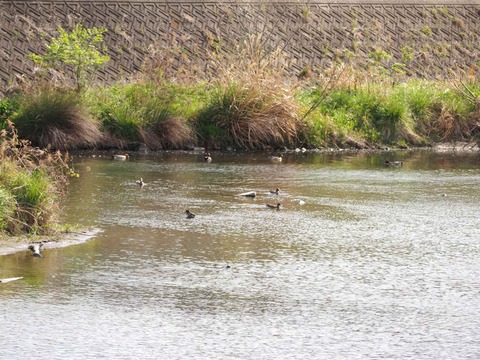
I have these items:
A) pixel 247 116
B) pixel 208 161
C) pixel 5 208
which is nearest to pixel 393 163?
pixel 208 161

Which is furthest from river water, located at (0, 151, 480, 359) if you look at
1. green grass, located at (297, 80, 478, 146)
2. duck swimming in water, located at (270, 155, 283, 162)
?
green grass, located at (297, 80, 478, 146)

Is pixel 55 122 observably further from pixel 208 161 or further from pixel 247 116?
pixel 247 116

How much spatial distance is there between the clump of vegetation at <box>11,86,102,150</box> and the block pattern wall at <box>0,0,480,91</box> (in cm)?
349

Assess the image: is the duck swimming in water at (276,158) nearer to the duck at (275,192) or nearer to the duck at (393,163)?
the duck at (393,163)

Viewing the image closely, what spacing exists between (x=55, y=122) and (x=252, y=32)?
1290cm

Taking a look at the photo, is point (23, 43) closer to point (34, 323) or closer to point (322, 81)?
point (322, 81)

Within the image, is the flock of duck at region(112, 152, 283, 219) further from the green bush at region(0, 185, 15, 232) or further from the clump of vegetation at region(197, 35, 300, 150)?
the green bush at region(0, 185, 15, 232)

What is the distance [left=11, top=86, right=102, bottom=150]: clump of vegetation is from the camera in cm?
2302

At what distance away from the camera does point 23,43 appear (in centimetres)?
3044

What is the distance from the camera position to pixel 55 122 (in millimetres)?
23375

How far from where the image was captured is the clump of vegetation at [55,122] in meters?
23.0

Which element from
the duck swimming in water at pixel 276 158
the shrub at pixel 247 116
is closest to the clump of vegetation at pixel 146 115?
the shrub at pixel 247 116

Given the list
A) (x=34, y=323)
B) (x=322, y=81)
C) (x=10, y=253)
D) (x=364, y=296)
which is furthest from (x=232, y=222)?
(x=322, y=81)

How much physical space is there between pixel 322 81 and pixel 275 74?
4.47m
